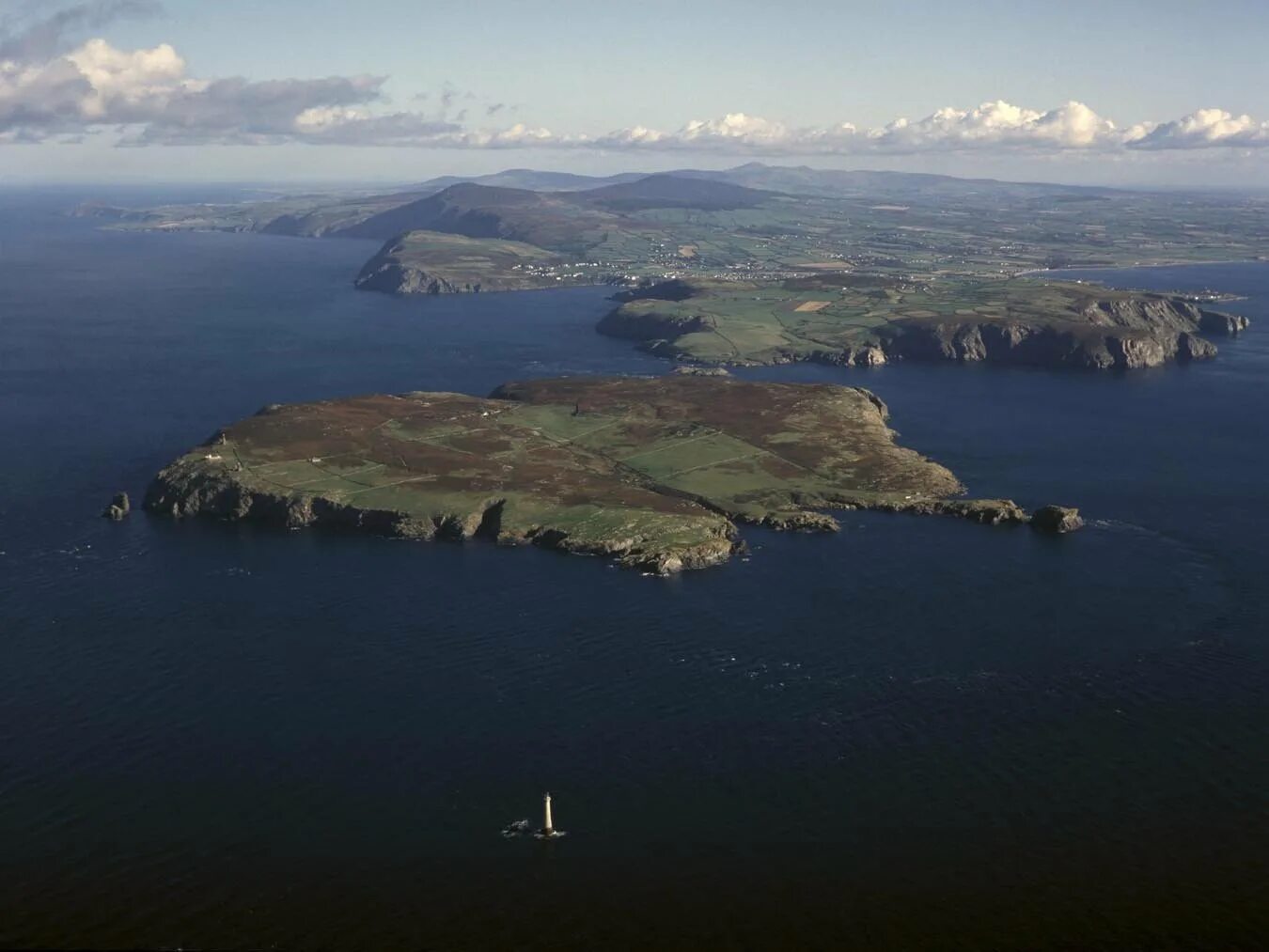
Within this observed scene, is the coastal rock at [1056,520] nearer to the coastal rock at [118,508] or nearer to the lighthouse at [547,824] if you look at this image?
the lighthouse at [547,824]

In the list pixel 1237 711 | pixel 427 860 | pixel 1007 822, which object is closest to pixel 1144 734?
pixel 1237 711

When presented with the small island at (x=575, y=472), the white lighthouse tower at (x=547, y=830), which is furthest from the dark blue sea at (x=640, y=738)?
the small island at (x=575, y=472)

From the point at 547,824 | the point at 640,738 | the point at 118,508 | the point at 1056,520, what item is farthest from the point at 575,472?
the point at 547,824

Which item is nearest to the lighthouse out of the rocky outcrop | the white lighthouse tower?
the white lighthouse tower

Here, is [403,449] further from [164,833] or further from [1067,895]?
[1067,895]

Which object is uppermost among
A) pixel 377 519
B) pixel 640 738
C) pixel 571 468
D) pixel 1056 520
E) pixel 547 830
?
pixel 571 468

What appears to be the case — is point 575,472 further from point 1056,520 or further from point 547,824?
point 547,824
